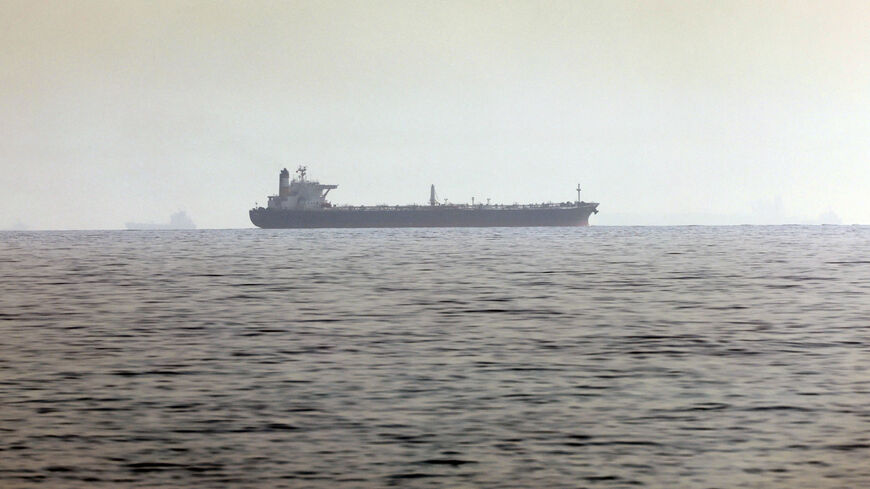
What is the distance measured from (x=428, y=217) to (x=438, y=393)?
6085 inches

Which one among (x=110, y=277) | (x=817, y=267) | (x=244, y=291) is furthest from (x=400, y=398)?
→ (x=817, y=267)

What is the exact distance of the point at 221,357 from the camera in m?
17.9

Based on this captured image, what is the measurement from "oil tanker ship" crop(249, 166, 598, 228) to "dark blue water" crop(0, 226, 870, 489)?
135667mm

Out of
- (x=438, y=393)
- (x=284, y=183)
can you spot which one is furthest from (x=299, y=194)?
(x=438, y=393)

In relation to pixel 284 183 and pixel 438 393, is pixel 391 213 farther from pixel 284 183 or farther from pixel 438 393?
pixel 438 393

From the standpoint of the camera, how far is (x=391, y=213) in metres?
167

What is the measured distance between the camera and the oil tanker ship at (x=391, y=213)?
544ft

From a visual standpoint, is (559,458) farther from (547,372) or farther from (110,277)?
(110,277)

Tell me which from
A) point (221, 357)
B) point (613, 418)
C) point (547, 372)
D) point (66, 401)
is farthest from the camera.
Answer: point (221, 357)

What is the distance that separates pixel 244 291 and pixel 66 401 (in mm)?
21627

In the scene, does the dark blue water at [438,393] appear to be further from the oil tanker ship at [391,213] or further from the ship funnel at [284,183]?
the ship funnel at [284,183]

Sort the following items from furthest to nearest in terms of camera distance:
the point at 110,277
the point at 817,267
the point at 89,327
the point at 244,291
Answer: the point at 817,267 → the point at 110,277 → the point at 244,291 → the point at 89,327

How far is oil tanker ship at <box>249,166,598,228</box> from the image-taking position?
544 feet

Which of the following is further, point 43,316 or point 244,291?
point 244,291
